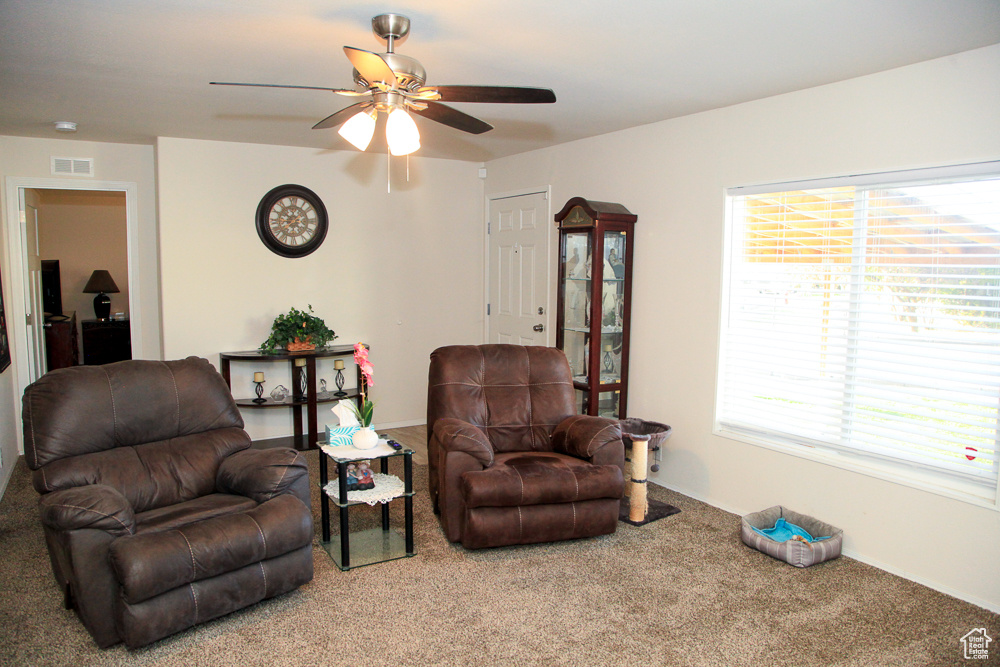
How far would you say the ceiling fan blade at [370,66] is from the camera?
7.06 feet

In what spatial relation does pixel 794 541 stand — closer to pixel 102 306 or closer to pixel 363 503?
pixel 363 503

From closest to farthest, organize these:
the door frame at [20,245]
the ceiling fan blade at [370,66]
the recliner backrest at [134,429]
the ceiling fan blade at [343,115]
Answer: the ceiling fan blade at [370,66] → the ceiling fan blade at [343,115] → the recliner backrest at [134,429] → the door frame at [20,245]

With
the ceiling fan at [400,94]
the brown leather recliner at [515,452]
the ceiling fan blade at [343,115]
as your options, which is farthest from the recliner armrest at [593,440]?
the ceiling fan blade at [343,115]

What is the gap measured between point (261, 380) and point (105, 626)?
2.92 metres

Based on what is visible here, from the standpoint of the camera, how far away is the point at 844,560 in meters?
3.37

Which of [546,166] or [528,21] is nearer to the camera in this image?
[528,21]

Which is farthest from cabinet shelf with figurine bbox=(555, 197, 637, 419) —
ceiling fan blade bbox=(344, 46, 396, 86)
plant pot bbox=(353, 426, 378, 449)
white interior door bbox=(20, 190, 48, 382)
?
white interior door bbox=(20, 190, 48, 382)

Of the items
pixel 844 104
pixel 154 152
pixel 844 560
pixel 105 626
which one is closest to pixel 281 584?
pixel 105 626

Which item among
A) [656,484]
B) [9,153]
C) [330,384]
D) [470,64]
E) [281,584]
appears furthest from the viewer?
[330,384]

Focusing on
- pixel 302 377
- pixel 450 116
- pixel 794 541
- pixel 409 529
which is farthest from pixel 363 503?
pixel 302 377

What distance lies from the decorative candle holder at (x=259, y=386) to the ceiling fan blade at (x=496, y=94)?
134 inches

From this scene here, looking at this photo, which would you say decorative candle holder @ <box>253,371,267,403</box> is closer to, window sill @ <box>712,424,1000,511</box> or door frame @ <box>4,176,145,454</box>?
door frame @ <box>4,176,145,454</box>

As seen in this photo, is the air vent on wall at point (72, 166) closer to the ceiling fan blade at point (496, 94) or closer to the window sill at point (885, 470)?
the ceiling fan blade at point (496, 94)

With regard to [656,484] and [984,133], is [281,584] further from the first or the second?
[984,133]
